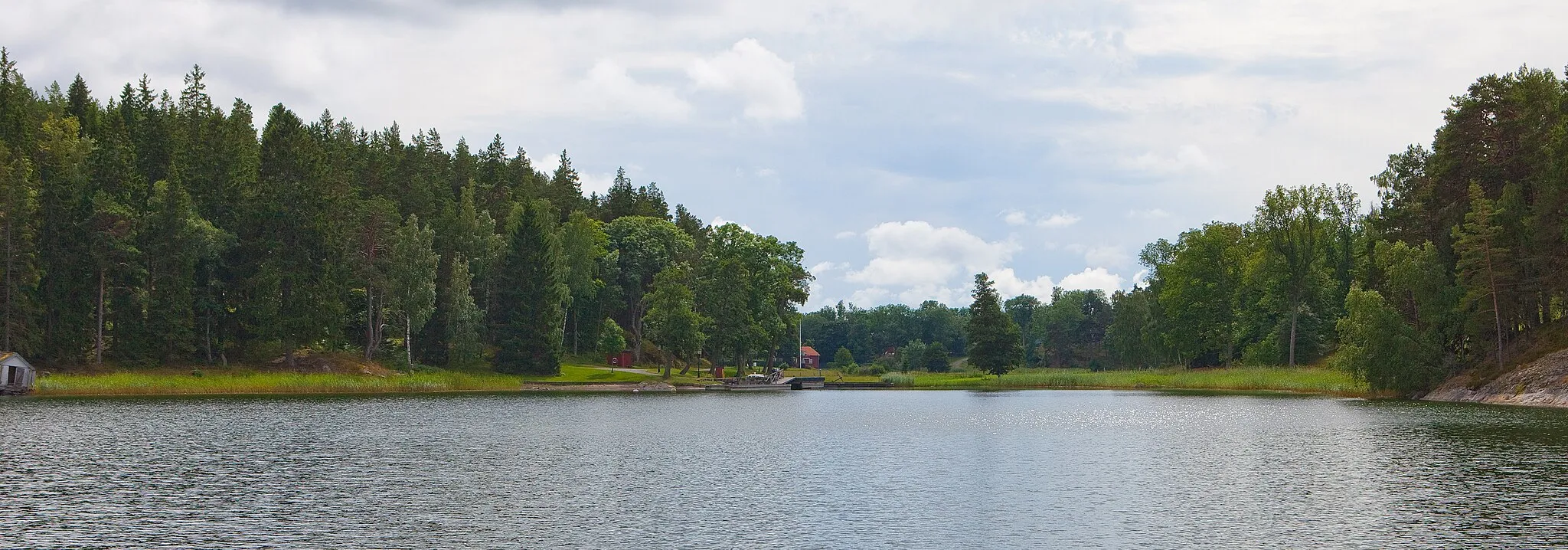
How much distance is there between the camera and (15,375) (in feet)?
270

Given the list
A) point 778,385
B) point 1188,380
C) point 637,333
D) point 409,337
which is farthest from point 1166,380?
point 409,337

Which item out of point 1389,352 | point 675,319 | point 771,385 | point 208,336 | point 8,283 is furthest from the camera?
point 771,385

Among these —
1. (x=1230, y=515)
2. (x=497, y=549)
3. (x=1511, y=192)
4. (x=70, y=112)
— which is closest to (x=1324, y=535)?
(x=1230, y=515)

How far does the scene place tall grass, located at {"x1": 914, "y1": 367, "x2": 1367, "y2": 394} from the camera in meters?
95.9

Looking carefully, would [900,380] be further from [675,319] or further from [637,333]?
[637,333]

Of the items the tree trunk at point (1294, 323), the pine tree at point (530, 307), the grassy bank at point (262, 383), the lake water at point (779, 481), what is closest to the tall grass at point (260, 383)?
the grassy bank at point (262, 383)

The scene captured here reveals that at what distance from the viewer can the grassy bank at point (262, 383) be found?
3349 inches

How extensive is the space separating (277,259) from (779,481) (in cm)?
8184

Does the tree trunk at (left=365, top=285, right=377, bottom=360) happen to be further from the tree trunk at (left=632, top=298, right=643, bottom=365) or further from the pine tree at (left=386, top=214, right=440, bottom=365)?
the tree trunk at (left=632, top=298, right=643, bottom=365)

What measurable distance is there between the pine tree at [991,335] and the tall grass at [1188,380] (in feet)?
5.97

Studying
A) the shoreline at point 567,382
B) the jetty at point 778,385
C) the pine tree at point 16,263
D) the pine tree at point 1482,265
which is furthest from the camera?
the jetty at point 778,385

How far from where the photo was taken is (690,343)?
118375 millimetres

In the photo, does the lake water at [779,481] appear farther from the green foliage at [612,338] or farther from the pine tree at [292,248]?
the green foliage at [612,338]

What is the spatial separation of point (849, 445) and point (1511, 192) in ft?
191
